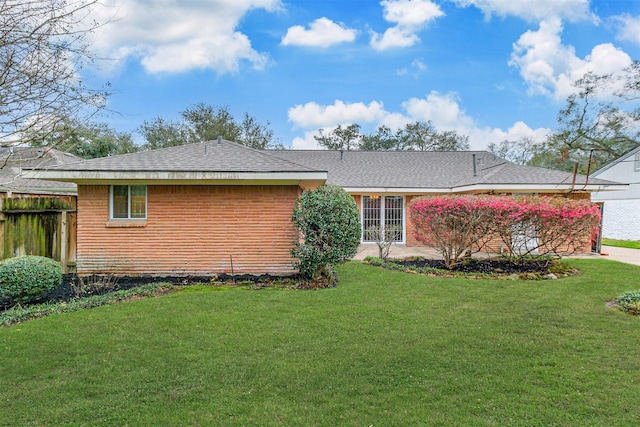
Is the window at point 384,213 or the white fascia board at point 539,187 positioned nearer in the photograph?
the white fascia board at point 539,187

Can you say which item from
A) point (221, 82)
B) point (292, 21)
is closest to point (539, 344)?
point (292, 21)

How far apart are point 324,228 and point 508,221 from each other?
5.10 m

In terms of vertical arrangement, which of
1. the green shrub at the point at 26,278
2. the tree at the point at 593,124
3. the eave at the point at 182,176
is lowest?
the green shrub at the point at 26,278

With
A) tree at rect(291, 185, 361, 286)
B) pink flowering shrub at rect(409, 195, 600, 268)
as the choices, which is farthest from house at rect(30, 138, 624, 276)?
pink flowering shrub at rect(409, 195, 600, 268)

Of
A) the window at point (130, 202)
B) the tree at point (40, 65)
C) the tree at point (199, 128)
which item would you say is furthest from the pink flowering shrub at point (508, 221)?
the tree at point (199, 128)

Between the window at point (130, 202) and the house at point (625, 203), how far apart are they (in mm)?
22873

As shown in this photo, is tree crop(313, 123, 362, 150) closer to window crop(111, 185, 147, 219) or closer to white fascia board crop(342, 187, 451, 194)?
white fascia board crop(342, 187, 451, 194)

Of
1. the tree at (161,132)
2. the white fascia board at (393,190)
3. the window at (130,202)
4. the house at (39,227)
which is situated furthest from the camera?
the tree at (161,132)

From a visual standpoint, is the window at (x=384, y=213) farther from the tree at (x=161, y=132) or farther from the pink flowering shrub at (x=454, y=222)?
the tree at (x=161, y=132)

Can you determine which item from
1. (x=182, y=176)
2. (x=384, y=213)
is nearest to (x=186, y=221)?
(x=182, y=176)

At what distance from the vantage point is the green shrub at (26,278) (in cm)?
592

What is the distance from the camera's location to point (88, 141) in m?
5.18

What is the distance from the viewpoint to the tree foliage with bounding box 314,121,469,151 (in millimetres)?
37500

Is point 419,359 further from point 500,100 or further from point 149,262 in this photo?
point 500,100
